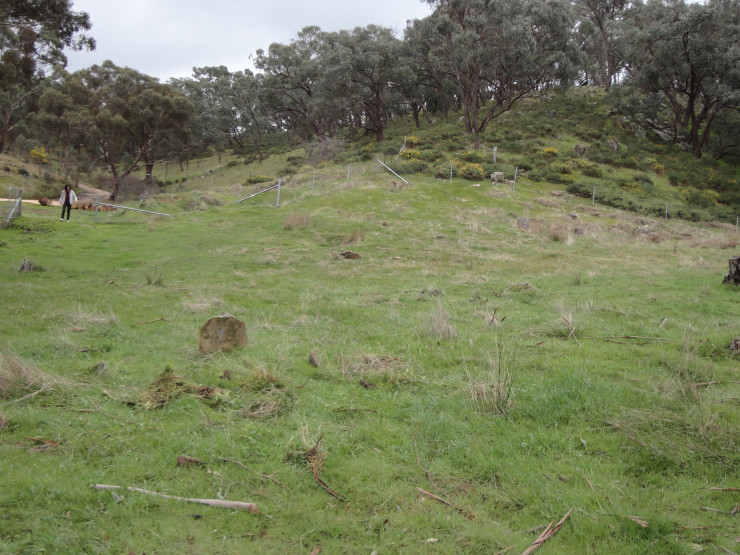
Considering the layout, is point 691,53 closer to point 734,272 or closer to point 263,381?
point 734,272

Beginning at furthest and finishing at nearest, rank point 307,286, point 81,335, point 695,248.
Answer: point 695,248 → point 307,286 → point 81,335

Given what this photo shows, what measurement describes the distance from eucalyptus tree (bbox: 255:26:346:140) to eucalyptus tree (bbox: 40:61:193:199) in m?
13.0

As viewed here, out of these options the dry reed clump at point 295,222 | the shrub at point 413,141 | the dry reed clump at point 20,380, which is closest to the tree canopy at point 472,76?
the shrub at point 413,141

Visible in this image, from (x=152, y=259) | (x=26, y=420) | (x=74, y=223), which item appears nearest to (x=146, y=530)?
(x=26, y=420)

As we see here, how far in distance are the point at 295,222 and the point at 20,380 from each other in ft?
55.6

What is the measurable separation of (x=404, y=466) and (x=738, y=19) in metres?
48.8

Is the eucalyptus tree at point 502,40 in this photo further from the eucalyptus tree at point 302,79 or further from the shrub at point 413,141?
the eucalyptus tree at point 302,79

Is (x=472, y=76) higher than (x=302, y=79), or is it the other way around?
(x=302, y=79)

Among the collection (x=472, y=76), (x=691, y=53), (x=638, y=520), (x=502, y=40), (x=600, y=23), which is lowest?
(x=638, y=520)

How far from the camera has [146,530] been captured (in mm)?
3477

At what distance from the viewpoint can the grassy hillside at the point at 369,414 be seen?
3693 mm

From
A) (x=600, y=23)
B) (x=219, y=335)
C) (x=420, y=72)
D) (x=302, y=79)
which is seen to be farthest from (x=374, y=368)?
(x=600, y=23)

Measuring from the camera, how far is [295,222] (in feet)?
71.9

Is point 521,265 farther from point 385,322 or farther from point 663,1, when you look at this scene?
point 663,1
